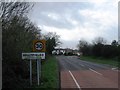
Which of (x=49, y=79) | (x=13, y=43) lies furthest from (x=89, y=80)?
(x=13, y=43)

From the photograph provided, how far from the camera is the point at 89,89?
21.1 m

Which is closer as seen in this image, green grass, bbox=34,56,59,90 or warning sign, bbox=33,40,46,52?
green grass, bbox=34,56,59,90

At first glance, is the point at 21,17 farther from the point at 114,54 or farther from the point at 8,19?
the point at 114,54

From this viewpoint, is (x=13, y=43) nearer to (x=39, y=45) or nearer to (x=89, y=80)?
(x=39, y=45)

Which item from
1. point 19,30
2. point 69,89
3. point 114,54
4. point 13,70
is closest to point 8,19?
point 19,30

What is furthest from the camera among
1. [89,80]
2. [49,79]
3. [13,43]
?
[89,80]

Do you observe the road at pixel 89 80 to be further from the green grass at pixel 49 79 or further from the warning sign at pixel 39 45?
the warning sign at pixel 39 45

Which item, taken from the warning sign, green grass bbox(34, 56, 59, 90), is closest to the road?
green grass bbox(34, 56, 59, 90)

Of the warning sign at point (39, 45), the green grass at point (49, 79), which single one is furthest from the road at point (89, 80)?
the warning sign at point (39, 45)

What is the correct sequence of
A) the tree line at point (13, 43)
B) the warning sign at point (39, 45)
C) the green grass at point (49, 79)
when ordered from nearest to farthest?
the tree line at point (13, 43), the green grass at point (49, 79), the warning sign at point (39, 45)

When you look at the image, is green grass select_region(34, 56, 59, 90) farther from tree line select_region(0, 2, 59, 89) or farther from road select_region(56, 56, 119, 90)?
tree line select_region(0, 2, 59, 89)

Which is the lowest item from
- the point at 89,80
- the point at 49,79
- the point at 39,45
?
the point at 89,80

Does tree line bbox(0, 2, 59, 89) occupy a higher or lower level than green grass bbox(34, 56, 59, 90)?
higher

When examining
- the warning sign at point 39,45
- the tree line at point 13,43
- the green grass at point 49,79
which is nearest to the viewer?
the tree line at point 13,43
